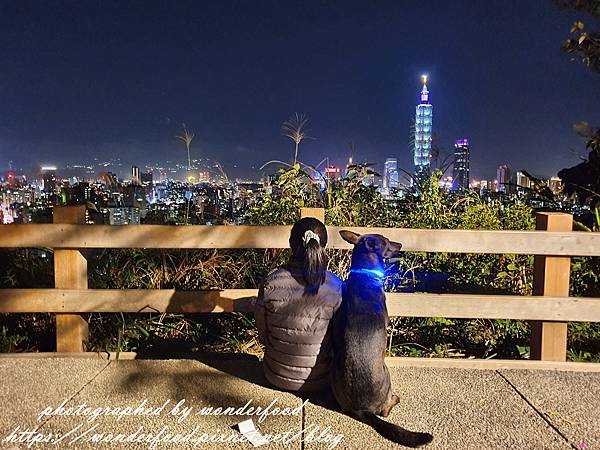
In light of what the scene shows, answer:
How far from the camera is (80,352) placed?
4.21m

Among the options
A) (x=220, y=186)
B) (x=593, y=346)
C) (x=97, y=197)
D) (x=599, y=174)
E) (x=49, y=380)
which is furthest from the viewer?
(x=599, y=174)

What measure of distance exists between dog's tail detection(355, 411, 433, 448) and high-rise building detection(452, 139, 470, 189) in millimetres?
3524

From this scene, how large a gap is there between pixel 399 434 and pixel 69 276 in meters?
2.93

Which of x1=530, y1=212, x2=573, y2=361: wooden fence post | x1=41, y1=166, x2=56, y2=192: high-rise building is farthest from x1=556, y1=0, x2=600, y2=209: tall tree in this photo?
x1=41, y1=166, x2=56, y2=192: high-rise building

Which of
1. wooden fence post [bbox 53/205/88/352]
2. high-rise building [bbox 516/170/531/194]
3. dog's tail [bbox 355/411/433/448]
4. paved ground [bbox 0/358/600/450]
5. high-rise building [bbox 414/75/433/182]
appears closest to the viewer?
dog's tail [bbox 355/411/433/448]

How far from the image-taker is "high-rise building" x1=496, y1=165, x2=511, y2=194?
640cm

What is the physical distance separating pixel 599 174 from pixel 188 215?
607cm

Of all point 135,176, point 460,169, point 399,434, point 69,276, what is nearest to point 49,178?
point 135,176

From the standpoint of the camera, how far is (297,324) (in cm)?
316

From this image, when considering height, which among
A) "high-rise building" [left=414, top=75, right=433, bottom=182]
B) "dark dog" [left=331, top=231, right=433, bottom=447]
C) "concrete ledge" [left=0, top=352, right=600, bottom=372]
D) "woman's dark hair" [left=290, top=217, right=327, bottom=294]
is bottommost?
"concrete ledge" [left=0, top=352, right=600, bottom=372]

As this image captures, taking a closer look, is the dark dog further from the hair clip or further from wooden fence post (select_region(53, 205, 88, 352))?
wooden fence post (select_region(53, 205, 88, 352))

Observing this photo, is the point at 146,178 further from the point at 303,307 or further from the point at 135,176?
the point at 303,307

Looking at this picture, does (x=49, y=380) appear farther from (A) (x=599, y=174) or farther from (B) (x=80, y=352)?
(A) (x=599, y=174)

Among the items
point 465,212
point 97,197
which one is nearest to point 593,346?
point 465,212
